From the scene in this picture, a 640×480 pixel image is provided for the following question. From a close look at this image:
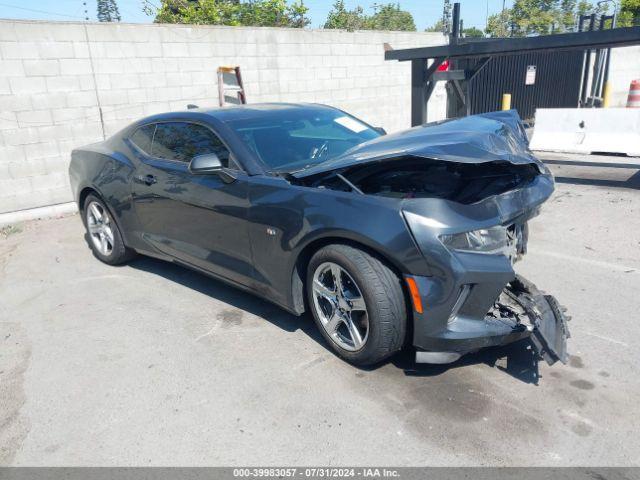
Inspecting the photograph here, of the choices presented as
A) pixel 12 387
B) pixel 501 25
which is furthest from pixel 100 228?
pixel 501 25

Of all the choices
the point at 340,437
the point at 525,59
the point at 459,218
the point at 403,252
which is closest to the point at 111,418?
the point at 340,437

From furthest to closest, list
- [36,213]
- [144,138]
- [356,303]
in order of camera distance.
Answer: [36,213], [144,138], [356,303]

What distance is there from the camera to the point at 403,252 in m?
2.82

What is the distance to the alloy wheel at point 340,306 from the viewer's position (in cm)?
313

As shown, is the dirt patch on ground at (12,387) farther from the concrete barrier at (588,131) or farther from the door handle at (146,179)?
the concrete barrier at (588,131)

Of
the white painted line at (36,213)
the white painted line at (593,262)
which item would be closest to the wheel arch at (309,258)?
the white painted line at (593,262)

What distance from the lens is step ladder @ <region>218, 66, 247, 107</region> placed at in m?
9.00

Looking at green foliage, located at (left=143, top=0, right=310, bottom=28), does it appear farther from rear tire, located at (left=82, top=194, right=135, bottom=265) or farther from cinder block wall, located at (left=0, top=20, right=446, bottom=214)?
rear tire, located at (left=82, top=194, right=135, bottom=265)

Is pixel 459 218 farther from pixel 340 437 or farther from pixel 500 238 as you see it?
pixel 340 437

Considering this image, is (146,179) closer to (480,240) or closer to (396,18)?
(480,240)

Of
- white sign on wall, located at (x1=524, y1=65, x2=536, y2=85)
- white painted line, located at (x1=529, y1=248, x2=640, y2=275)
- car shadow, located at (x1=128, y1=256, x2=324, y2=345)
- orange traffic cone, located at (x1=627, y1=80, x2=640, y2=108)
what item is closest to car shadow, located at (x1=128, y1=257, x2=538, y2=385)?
car shadow, located at (x1=128, y1=256, x2=324, y2=345)

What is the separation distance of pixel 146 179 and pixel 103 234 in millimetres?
1212

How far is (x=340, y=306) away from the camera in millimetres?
3203

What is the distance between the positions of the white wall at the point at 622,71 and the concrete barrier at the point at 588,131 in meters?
10.8
